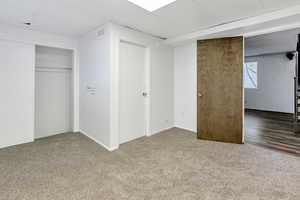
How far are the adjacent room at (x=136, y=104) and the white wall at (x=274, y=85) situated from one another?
221 cm

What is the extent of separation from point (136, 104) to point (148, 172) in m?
1.68

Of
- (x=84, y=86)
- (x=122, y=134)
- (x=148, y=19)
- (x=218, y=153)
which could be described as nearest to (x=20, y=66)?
(x=84, y=86)

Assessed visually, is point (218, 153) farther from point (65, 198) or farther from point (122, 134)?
point (65, 198)

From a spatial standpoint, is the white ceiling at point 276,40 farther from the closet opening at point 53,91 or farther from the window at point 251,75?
the closet opening at point 53,91

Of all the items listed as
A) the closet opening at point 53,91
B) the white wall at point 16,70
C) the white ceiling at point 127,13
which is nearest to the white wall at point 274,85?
the white ceiling at point 127,13

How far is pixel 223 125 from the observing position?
339 centimetres

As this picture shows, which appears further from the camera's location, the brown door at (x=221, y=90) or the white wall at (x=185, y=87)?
the white wall at (x=185, y=87)

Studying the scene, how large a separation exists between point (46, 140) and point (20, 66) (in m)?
1.64

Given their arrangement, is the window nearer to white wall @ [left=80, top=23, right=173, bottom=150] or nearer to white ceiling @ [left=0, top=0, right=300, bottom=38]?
white wall @ [left=80, top=23, right=173, bottom=150]

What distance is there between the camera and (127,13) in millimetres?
2545

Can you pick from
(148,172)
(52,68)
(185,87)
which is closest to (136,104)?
(185,87)

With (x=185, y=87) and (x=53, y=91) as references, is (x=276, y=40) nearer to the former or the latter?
(x=185, y=87)

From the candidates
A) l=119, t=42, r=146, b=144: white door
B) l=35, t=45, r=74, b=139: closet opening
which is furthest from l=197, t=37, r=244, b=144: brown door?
l=35, t=45, r=74, b=139: closet opening

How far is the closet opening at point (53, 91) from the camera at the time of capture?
3725 millimetres
